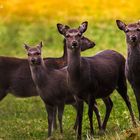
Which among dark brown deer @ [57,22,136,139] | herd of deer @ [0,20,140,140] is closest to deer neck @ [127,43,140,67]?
herd of deer @ [0,20,140,140]

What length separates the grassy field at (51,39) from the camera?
15.0 m

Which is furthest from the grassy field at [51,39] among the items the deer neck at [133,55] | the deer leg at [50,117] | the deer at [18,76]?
the deer neck at [133,55]

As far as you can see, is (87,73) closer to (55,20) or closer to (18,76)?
(18,76)

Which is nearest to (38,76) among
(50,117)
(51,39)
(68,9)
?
(50,117)

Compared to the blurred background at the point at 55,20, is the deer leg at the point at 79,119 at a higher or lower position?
higher

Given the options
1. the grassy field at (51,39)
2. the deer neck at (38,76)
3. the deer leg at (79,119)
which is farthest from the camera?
the grassy field at (51,39)

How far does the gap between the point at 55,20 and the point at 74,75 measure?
23.6 meters

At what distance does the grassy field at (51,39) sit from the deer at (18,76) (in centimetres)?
70

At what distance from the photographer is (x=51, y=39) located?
3231 centimetres

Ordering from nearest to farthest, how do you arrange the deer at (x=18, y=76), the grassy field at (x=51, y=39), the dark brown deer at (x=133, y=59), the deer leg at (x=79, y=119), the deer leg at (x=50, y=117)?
the dark brown deer at (x=133, y=59) → the deer leg at (x=79, y=119) → the deer leg at (x=50, y=117) → the grassy field at (x=51, y=39) → the deer at (x=18, y=76)

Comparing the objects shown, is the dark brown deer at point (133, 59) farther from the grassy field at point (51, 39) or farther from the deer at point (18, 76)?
the deer at point (18, 76)

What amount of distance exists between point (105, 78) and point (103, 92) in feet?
0.89

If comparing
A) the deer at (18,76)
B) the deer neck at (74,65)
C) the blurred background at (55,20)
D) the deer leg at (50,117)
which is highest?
the deer neck at (74,65)

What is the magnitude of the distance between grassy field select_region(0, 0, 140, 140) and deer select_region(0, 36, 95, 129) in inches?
27.5
